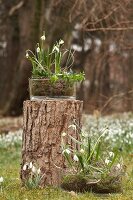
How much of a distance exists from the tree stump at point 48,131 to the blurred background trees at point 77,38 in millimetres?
6456

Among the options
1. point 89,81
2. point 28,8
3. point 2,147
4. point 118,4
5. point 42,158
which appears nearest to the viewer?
point 42,158

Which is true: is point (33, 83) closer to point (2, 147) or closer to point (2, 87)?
point (2, 147)

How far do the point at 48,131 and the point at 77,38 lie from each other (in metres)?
20.0

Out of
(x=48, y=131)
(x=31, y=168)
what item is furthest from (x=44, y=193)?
(x=48, y=131)

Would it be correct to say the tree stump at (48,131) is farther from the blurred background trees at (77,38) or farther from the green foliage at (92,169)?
the blurred background trees at (77,38)

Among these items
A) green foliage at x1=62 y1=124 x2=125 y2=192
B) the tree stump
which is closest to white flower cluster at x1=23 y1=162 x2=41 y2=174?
the tree stump

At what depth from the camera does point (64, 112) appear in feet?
24.7

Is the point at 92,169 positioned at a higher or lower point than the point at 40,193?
higher

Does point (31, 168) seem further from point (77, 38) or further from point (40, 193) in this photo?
point (77, 38)

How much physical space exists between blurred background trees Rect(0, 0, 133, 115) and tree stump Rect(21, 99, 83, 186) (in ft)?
21.2

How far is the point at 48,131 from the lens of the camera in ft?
24.7

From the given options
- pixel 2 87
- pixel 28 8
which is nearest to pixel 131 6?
pixel 28 8

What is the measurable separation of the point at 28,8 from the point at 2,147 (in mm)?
11340

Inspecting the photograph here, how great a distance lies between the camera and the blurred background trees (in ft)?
50.6
